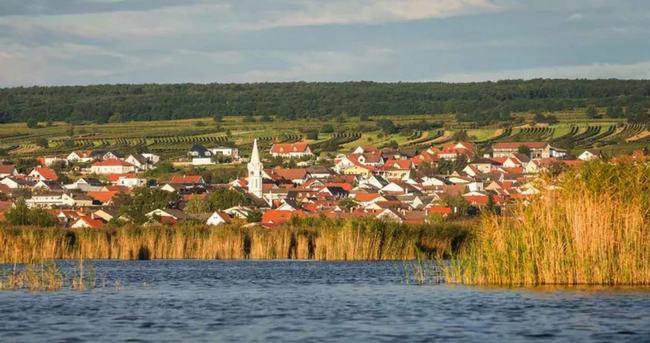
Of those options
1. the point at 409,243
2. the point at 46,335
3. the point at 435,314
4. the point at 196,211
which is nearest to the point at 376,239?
the point at 409,243

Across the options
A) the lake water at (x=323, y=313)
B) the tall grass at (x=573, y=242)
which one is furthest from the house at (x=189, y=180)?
the tall grass at (x=573, y=242)

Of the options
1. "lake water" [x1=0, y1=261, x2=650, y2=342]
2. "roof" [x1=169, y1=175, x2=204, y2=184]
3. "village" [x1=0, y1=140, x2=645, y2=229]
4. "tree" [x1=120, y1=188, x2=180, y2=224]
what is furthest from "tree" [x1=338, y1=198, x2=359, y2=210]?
"lake water" [x1=0, y1=261, x2=650, y2=342]

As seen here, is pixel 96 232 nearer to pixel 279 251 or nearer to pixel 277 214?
pixel 279 251

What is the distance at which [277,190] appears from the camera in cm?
15412

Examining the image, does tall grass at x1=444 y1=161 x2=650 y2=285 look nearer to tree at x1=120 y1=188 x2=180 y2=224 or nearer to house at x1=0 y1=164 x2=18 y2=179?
tree at x1=120 y1=188 x2=180 y2=224

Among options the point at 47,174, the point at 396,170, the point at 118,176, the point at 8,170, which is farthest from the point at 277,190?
the point at 8,170

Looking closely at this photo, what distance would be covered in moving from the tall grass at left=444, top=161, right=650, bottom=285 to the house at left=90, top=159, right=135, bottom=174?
6337 inches

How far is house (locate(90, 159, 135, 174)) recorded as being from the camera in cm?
19554

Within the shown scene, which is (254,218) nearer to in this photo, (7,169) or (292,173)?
(292,173)

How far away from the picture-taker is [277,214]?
10531 centimetres

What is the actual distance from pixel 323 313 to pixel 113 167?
168m

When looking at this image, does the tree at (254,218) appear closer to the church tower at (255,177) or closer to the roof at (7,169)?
the church tower at (255,177)

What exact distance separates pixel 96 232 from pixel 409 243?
13653 mm

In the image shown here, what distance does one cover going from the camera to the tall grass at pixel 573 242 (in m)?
35.1
